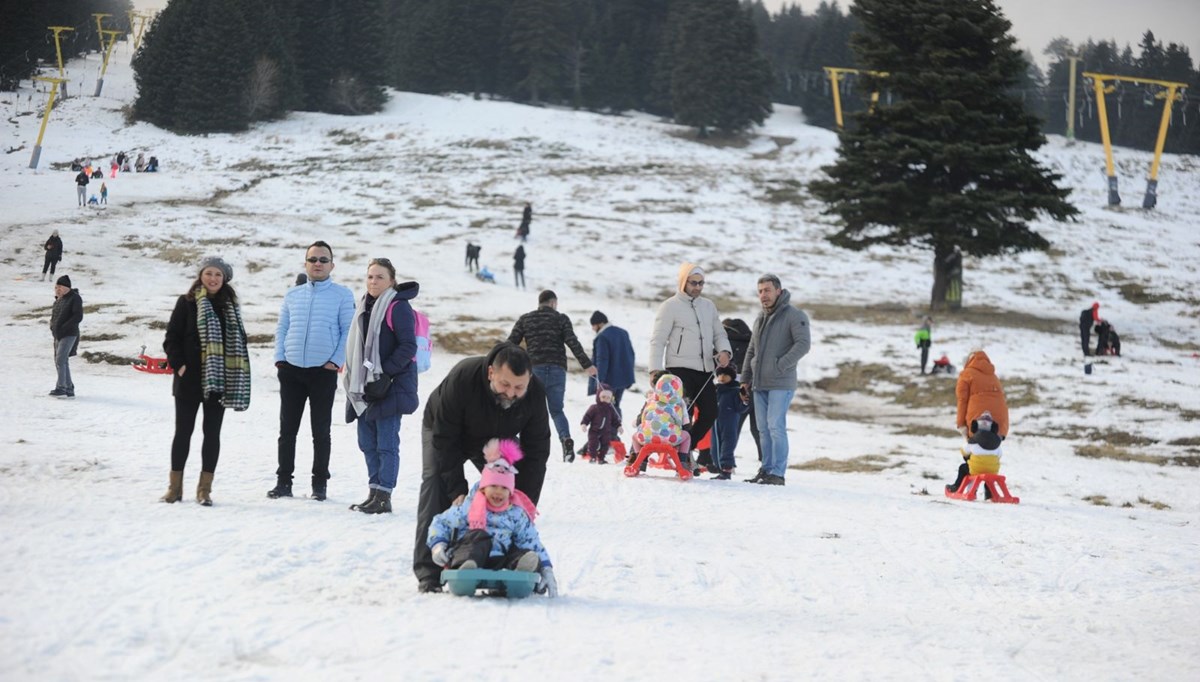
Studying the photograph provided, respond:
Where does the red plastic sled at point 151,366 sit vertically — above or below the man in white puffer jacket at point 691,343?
below

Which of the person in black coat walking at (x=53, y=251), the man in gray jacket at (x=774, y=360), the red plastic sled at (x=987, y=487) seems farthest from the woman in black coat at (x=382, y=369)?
the person in black coat walking at (x=53, y=251)

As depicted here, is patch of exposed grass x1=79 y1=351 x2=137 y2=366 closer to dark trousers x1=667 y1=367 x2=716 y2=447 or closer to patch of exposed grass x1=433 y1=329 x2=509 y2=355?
patch of exposed grass x1=433 y1=329 x2=509 y2=355

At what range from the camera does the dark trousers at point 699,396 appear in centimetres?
1139

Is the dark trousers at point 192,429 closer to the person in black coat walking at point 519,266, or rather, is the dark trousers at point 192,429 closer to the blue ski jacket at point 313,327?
the blue ski jacket at point 313,327

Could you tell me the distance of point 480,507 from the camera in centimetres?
581

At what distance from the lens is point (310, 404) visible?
28.2 feet

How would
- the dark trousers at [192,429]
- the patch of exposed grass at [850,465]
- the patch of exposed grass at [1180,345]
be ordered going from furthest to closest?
the patch of exposed grass at [1180,345] < the patch of exposed grass at [850,465] < the dark trousers at [192,429]

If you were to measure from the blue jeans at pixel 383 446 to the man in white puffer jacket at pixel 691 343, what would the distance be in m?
3.62

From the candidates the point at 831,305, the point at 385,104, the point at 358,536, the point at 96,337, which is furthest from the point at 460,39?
the point at 358,536

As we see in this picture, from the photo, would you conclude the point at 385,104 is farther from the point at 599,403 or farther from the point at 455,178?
the point at 599,403

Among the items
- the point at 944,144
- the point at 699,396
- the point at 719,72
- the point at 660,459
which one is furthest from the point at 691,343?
the point at 719,72

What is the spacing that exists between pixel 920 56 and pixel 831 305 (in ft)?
26.3

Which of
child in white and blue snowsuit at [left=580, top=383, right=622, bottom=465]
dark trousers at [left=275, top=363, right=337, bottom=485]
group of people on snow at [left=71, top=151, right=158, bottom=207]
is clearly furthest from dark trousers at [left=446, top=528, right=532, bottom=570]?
group of people on snow at [left=71, top=151, right=158, bottom=207]

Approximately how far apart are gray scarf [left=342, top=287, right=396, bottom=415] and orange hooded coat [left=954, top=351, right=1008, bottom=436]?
251 inches
